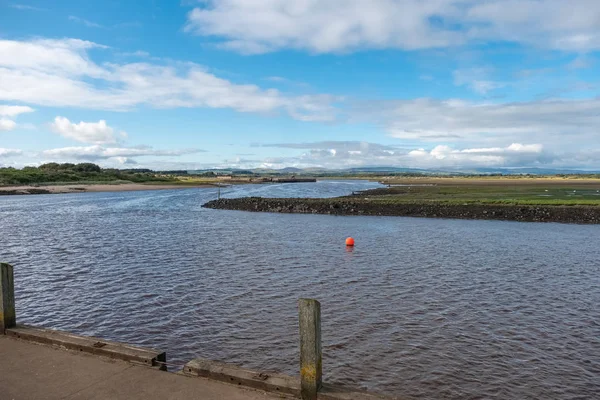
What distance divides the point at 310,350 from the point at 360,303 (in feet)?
29.6

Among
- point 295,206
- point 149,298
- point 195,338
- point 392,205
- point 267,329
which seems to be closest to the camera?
point 195,338

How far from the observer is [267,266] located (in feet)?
73.8

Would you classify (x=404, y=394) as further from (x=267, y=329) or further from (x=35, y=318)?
(x=35, y=318)

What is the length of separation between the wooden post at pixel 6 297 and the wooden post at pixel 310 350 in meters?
6.75

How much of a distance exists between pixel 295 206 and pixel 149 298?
42876mm

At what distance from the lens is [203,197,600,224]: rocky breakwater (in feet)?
146

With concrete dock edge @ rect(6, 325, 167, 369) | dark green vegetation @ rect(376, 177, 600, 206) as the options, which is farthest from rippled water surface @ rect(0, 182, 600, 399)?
dark green vegetation @ rect(376, 177, 600, 206)

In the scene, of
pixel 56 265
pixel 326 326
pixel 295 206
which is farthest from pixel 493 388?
pixel 295 206

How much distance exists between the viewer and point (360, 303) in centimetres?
1585

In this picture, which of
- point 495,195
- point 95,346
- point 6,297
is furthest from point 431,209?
point 6,297

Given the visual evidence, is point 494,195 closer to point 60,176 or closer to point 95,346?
point 95,346

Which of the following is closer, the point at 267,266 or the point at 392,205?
the point at 267,266

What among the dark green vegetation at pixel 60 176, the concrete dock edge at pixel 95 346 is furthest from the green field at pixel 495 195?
the dark green vegetation at pixel 60 176

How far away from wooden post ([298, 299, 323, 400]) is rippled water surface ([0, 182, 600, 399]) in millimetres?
3045
